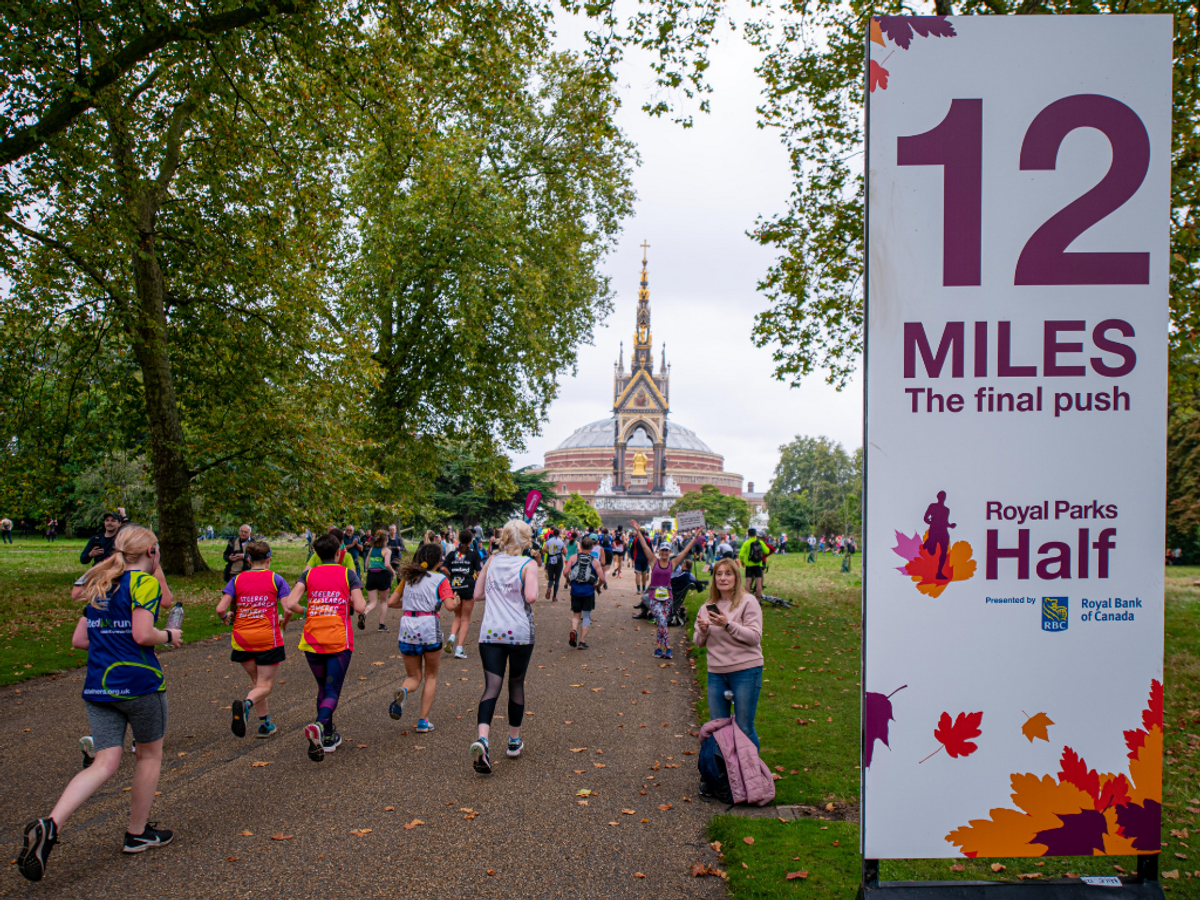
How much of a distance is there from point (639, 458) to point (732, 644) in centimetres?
10359

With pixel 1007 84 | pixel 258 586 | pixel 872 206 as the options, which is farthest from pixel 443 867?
pixel 1007 84

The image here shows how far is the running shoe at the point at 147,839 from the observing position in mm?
4340

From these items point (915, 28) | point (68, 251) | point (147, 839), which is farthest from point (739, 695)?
point (68, 251)

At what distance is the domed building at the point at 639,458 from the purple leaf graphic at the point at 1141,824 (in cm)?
9212

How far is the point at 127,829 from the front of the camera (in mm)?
4492

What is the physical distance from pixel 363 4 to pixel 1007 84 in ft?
34.6

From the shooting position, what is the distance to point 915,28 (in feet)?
9.33

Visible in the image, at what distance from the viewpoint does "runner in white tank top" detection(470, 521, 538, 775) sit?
5.77 meters

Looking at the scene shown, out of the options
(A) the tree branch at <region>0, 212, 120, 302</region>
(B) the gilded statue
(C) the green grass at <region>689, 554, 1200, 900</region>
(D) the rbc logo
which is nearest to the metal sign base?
(D) the rbc logo

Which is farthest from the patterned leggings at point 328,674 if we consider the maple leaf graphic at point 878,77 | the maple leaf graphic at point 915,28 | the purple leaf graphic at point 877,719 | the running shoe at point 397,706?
the maple leaf graphic at point 915,28

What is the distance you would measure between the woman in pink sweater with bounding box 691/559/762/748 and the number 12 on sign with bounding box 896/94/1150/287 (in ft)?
10.2

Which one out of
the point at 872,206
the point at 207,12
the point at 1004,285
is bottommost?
the point at 1004,285

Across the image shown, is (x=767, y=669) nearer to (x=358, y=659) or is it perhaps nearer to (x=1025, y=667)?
(x=358, y=659)

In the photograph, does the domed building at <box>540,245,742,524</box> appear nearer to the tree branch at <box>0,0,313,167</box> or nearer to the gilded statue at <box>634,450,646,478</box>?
the gilded statue at <box>634,450,646,478</box>
